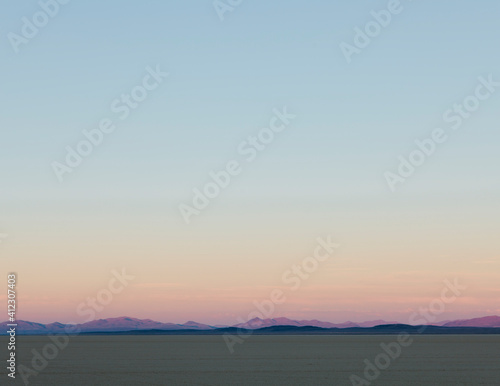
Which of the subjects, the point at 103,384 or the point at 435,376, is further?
the point at 435,376

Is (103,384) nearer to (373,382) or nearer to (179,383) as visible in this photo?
(179,383)

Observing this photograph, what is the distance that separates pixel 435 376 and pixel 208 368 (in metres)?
12.2

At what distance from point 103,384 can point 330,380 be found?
9647mm

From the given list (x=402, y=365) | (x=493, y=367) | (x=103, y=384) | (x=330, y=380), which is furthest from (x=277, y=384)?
(x=493, y=367)

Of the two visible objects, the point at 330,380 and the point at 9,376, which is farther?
the point at 9,376

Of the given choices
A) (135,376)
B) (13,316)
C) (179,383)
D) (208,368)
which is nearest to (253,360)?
(208,368)

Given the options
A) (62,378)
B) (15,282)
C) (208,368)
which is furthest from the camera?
(208,368)

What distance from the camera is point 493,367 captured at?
39062 mm

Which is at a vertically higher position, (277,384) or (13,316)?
(13,316)

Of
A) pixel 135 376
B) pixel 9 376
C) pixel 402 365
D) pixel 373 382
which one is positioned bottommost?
pixel 373 382

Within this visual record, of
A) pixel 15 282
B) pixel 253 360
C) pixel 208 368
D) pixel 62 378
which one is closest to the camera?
pixel 15 282

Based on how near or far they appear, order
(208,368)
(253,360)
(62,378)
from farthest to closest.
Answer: (253,360)
(208,368)
(62,378)

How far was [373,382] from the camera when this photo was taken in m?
29.9

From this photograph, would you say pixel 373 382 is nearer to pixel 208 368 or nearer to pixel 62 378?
pixel 208 368
